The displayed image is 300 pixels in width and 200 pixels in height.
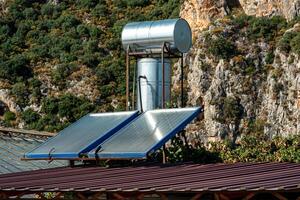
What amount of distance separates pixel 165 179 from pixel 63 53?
195 feet

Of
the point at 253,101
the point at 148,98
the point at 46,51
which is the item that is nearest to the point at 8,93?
the point at 46,51

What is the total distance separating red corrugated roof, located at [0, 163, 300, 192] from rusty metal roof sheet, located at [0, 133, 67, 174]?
499 cm

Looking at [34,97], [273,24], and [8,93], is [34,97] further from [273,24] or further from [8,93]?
[273,24]

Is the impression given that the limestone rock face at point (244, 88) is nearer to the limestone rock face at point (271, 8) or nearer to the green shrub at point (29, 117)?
the limestone rock face at point (271, 8)

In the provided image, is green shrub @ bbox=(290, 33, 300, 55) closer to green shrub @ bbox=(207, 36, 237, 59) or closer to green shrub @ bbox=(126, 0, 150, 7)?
green shrub @ bbox=(207, 36, 237, 59)

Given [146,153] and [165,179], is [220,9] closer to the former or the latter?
[146,153]

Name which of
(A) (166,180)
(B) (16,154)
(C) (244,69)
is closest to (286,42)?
(C) (244,69)

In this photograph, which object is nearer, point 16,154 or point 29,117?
point 16,154

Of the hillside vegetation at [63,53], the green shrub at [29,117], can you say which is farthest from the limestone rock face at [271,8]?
the green shrub at [29,117]

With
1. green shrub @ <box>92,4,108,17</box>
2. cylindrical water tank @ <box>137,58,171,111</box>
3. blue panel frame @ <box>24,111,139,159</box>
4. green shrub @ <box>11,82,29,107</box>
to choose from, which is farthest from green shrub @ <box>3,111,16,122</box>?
blue panel frame @ <box>24,111,139,159</box>

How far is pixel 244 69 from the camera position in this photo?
62906 mm

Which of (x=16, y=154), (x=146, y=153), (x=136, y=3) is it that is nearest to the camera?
(x=146, y=153)

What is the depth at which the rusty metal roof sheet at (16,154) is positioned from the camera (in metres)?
22.8

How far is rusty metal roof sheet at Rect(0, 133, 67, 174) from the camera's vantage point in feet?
74.7
